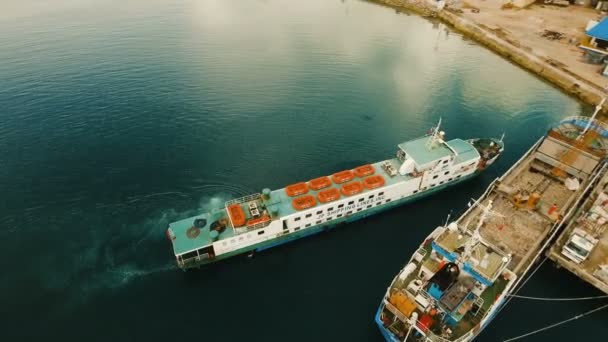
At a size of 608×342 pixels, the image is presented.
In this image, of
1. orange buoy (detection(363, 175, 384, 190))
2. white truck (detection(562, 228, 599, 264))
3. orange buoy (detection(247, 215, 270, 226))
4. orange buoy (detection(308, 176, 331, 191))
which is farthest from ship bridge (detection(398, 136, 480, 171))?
orange buoy (detection(247, 215, 270, 226))

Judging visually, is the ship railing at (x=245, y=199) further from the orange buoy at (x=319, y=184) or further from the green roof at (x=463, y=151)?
the green roof at (x=463, y=151)

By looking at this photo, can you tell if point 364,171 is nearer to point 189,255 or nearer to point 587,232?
point 189,255

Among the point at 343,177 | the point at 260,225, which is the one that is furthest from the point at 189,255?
the point at 343,177

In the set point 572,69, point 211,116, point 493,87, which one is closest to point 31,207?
point 211,116

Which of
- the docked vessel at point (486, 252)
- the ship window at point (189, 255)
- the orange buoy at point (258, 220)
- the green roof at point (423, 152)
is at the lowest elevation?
the docked vessel at point (486, 252)

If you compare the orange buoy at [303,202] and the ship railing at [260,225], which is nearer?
the ship railing at [260,225]

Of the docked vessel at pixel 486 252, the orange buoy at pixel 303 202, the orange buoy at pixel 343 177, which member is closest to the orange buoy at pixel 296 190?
the orange buoy at pixel 303 202

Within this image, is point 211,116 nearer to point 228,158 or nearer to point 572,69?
point 228,158

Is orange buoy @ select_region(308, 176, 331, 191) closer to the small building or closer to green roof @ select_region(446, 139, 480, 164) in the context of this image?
green roof @ select_region(446, 139, 480, 164)
